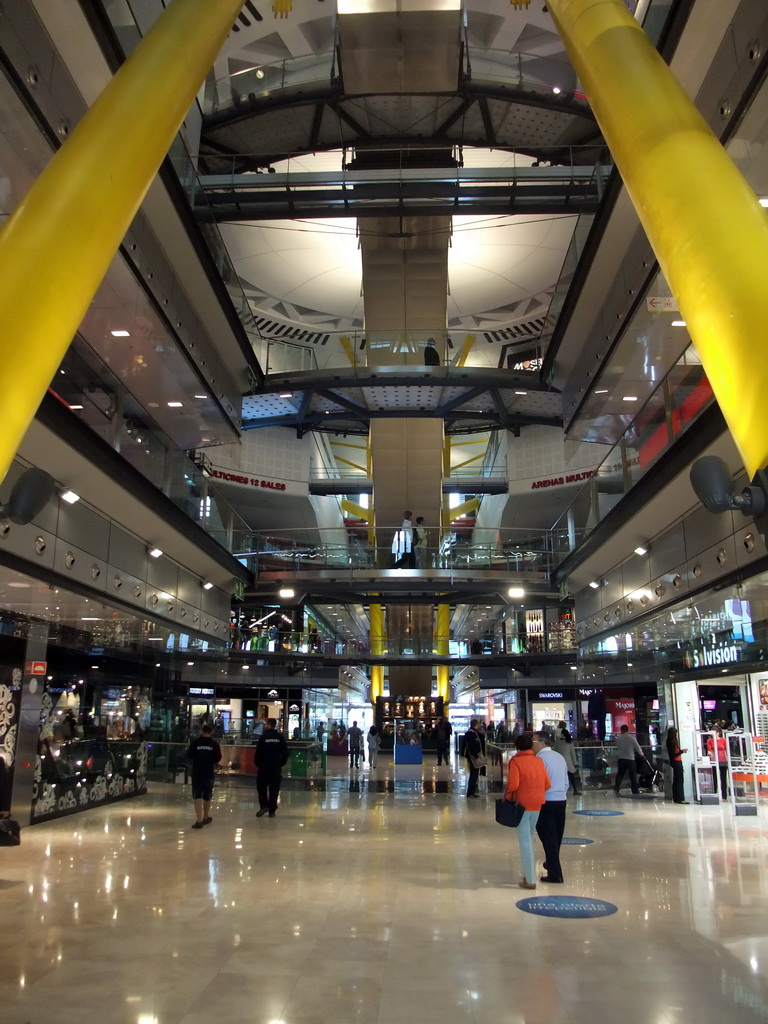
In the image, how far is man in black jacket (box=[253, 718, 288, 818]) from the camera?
48.0 feet

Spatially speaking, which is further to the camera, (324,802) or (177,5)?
(324,802)

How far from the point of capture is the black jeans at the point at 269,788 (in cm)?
1462

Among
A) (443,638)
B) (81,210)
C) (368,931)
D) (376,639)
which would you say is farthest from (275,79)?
(443,638)

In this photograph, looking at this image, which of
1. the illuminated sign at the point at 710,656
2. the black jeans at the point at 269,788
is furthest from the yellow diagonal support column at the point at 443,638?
the black jeans at the point at 269,788

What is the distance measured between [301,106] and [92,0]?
32.0 feet

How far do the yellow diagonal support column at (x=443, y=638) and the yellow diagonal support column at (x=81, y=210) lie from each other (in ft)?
89.6

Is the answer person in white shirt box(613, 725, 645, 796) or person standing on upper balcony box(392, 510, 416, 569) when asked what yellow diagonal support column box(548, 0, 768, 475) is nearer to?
person in white shirt box(613, 725, 645, 796)

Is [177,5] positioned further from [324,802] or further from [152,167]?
[324,802]

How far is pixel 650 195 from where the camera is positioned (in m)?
2.22

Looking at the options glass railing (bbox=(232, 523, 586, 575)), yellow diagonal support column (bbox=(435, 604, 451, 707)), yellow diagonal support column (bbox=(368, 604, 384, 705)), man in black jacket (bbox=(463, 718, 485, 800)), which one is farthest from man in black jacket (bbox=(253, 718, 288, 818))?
yellow diagonal support column (bbox=(368, 604, 384, 705))

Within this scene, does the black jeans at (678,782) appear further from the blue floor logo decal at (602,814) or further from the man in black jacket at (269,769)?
Answer: the man in black jacket at (269,769)

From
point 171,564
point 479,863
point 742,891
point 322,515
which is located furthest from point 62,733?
point 322,515

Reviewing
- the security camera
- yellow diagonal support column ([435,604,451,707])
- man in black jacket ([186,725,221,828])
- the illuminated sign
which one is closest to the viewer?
the security camera

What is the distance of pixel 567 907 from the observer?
291 inches
